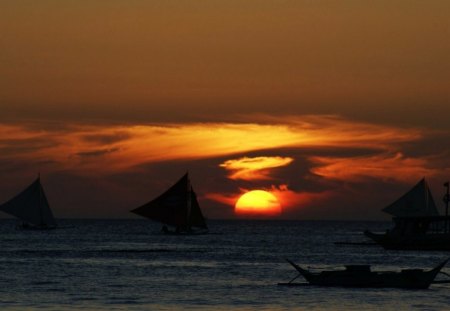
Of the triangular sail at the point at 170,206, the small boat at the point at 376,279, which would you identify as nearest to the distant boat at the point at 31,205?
the triangular sail at the point at 170,206

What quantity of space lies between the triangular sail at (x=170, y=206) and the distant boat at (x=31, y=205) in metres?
27.3

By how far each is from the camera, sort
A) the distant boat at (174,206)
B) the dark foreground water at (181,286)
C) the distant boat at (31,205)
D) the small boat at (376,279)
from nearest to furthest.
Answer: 1. the dark foreground water at (181,286)
2. the small boat at (376,279)
3. the distant boat at (174,206)
4. the distant boat at (31,205)

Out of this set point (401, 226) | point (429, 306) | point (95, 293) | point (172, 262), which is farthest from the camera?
point (401, 226)

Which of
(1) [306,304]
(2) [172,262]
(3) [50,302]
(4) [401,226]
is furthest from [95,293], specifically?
(4) [401,226]

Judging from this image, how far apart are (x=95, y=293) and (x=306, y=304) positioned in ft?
43.4

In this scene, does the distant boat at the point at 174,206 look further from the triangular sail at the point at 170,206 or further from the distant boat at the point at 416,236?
the distant boat at the point at 416,236

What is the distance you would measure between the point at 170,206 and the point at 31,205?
3287 cm

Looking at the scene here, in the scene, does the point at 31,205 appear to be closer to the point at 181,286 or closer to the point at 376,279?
the point at 181,286

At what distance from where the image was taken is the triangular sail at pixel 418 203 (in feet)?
484

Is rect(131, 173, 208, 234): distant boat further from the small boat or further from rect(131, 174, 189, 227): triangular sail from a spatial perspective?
the small boat

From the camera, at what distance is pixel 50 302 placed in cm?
5847

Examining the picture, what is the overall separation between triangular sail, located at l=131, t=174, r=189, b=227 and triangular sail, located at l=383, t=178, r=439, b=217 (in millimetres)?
31277

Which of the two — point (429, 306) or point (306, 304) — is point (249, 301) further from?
point (429, 306)

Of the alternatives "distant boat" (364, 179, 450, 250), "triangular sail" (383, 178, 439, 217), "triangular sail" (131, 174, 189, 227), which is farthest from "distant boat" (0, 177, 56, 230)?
"distant boat" (364, 179, 450, 250)
